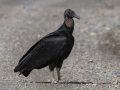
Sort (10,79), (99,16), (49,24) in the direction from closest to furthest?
(10,79) → (49,24) → (99,16)

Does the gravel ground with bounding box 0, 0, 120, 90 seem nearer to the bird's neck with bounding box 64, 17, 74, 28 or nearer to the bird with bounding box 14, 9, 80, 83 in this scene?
the bird with bounding box 14, 9, 80, 83

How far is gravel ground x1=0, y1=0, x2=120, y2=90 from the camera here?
888cm

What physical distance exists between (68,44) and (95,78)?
51.4 inches

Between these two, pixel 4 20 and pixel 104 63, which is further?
pixel 4 20

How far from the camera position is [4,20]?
53.8 feet

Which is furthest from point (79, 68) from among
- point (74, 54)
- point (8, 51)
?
point (8, 51)

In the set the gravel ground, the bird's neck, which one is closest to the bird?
the bird's neck

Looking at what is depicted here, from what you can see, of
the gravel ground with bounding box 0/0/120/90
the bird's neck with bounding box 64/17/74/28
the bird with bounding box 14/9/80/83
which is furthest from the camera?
the gravel ground with bounding box 0/0/120/90

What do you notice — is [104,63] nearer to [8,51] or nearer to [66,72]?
[66,72]

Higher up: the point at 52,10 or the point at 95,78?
the point at 52,10

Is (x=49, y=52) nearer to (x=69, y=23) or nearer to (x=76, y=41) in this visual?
(x=69, y=23)

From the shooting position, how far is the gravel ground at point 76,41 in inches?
349

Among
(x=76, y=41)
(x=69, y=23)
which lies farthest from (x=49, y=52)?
(x=76, y=41)

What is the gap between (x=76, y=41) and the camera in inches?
521
